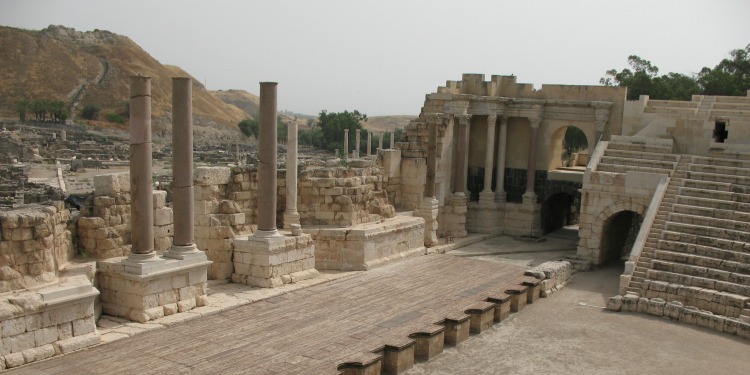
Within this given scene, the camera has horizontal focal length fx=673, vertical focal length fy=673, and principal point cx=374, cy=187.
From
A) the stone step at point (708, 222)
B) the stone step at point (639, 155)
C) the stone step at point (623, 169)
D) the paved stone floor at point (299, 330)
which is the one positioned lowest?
the paved stone floor at point (299, 330)

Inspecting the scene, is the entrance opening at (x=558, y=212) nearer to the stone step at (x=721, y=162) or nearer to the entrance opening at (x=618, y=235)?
the entrance opening at (x=618, y=235)

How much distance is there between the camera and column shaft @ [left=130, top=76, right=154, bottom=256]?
40.3 ft

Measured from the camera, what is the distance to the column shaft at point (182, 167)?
13117 mm

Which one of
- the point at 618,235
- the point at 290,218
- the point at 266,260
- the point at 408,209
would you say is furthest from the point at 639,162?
the point at 266,260

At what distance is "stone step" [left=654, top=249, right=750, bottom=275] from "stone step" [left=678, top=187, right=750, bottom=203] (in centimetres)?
286

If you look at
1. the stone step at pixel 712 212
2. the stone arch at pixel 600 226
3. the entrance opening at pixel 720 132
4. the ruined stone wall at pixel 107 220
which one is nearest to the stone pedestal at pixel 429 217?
the stone arch at pixel 600 226

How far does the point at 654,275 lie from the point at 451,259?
19.9 ft

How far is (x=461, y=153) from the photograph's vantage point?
24.8 m

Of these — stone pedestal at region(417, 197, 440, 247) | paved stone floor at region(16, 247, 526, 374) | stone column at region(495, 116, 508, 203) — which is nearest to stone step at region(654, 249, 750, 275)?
paved stone floor at region(16, 247, 526, 374)

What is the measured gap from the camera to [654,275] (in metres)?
16.5

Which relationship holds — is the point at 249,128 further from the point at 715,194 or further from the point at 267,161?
the point at 267,161

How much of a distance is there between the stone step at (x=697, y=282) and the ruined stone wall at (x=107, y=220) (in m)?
12.2

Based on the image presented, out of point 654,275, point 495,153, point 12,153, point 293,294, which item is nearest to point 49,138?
point 12,153

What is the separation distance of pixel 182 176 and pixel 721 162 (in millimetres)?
16337
